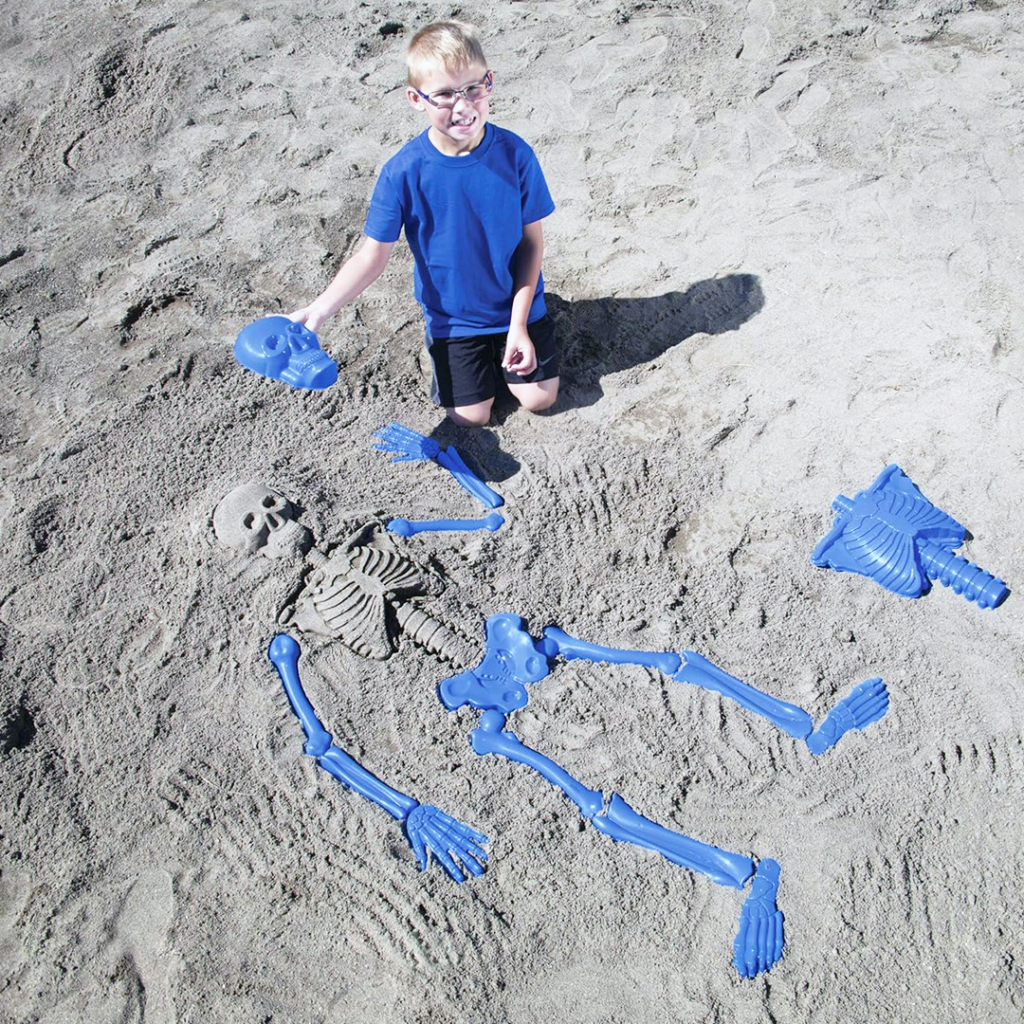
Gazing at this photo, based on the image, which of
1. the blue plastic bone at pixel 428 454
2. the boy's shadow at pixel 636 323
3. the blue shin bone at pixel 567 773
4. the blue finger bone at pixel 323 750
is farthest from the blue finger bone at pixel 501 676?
the boy's shadow at pixel 636 323

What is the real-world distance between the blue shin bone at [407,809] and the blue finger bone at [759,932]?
649 millimetres

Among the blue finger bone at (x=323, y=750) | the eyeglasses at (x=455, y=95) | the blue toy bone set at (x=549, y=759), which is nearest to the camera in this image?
the blue toy bone set at (x=549, y=759)

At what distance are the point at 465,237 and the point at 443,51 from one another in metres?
0.58

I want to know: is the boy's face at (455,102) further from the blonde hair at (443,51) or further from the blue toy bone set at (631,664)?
the blue toy bone set at (631,664)

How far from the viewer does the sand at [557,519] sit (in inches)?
88.4

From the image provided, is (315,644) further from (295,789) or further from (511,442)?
(511,442)

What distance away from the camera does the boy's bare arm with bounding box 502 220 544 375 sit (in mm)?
3127

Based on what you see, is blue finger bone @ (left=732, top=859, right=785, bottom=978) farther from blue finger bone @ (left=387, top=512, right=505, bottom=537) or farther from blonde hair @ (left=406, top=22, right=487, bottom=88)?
blonde hair @ (left=406, top=22, right=487, bottom=88)

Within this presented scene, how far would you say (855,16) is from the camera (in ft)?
16.5

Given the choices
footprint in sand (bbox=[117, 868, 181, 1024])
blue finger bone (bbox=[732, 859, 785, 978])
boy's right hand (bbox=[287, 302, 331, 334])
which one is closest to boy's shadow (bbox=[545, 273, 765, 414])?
boy's right hand (bbox=[287, 302, 331, 334])

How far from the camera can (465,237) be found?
3057mm

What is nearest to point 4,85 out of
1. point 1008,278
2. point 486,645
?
point 486,645

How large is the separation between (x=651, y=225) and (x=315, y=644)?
7.88 ft

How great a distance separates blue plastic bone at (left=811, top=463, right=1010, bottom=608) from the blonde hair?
1.77 meters
